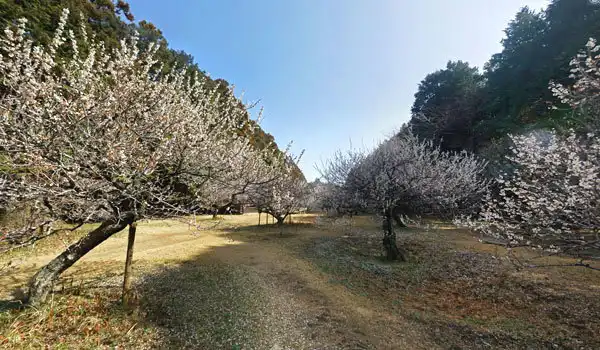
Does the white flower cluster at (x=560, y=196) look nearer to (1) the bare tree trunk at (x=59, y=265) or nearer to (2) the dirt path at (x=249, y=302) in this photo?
(2) the dirt path at (x=249, y=302)

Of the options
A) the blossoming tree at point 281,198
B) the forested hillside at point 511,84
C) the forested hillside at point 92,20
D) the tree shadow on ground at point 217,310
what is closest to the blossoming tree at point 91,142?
the tree shadow on ground at point 217,310

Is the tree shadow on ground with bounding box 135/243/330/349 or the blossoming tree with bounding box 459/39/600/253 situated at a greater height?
the blossoming tree with bounding box 459/39/600/253

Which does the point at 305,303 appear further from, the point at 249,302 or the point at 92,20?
the point at 92,20

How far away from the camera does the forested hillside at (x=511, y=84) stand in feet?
70.2

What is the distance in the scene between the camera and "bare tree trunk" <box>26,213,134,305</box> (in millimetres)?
5863

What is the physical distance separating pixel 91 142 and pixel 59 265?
3.87 m

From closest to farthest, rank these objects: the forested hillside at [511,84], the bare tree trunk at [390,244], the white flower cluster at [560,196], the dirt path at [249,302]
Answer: the white flower cluster at [560,196] → the dirt path at [249,302] → the bare tree trunk at [390,244] → the forested hillside at [511,84]

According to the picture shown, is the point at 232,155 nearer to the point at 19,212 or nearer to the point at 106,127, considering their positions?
the point at 106,127

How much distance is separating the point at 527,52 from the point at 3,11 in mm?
45151

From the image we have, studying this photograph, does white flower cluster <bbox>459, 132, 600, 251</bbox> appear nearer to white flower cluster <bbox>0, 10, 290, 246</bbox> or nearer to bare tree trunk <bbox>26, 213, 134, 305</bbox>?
white flower cluster <bbox>0, 10, 290, 246</bbox>

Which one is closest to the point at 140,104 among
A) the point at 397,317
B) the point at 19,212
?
the point at 397,317

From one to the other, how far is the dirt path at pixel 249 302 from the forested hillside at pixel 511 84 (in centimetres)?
1985

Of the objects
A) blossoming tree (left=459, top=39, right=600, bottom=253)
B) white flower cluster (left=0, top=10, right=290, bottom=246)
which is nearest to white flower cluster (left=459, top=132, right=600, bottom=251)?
blossoming tree (left=459, top=39, right=600, bottom=253)

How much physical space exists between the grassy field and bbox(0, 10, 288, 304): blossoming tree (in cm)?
159
